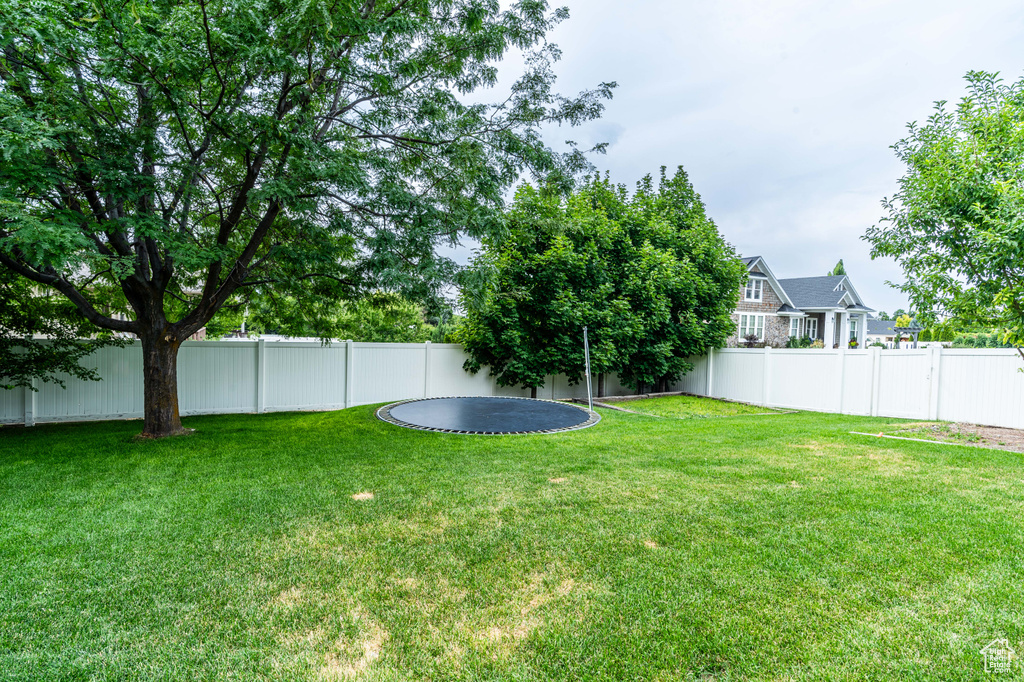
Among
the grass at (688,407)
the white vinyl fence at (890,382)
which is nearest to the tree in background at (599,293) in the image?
the grass at (688,407)

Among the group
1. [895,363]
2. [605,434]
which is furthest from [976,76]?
[605,434]

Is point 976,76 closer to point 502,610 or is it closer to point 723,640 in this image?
point 723,640

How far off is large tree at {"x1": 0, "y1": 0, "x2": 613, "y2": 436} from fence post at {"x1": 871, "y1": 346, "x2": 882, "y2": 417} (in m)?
6.92

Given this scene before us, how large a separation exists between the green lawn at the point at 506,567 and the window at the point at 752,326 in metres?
16.4

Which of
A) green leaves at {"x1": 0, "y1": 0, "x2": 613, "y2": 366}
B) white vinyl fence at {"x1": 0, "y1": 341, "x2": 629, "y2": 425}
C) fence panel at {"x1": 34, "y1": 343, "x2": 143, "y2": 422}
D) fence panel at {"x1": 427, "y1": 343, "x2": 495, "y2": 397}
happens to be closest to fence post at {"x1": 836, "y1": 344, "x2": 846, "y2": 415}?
green leaves at {"x1": 0, "y1": 0, "x2": 613, "y2": 366}

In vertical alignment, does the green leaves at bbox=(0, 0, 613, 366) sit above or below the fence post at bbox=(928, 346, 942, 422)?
above

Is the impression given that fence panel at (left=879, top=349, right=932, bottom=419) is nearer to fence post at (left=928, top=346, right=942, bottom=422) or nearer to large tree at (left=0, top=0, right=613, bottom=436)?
fence post at (left=928, top=346, right=942, bottom=422)

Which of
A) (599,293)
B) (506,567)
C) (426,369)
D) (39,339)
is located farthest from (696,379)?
(39,339)

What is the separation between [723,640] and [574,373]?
939cm

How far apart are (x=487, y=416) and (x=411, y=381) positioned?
3.11 meters

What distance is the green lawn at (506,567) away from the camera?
1.94m

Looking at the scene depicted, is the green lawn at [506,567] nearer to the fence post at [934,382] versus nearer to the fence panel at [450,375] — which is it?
the fence post at [934,382]

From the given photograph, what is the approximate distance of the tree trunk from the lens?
6.27 metres

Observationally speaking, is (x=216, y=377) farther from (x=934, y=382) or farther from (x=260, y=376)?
(x=934, y=382)
